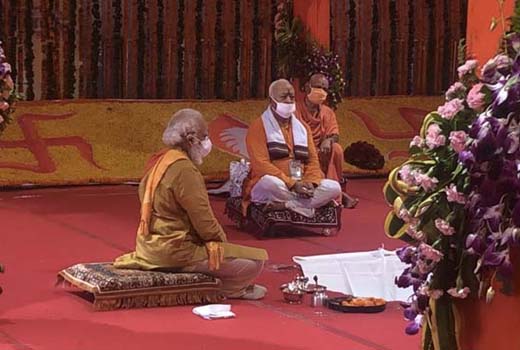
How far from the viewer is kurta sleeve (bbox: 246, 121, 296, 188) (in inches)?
328

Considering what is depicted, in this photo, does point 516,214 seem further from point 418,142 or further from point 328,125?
point 328,125

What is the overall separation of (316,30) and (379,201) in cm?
163

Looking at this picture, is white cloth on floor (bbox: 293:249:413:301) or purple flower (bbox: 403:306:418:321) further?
white cloth on floor (bbox: 293:249:413:301)

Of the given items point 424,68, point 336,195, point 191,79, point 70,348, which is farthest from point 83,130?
point 70,348

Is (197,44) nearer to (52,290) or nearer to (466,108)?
(52,290)

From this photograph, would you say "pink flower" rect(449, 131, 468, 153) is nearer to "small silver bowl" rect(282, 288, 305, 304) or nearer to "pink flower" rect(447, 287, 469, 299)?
"pink flower" rect(447, 287, 469, 299)

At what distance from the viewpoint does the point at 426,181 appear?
3117 millimetres

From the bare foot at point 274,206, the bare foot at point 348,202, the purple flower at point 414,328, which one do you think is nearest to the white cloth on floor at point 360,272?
the bare foot at point 274,206

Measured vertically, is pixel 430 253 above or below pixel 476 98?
below

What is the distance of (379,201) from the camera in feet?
33.4

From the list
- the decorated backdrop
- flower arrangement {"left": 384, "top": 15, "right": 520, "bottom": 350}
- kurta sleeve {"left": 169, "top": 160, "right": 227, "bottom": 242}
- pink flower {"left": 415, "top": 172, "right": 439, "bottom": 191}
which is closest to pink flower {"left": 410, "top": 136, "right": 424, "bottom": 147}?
flower arrangement {"left": 384, "top": 15, "right": 520, "bottom": 350}

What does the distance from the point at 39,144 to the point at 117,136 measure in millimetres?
828

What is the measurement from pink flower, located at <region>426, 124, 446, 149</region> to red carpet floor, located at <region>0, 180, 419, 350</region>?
2459 mm

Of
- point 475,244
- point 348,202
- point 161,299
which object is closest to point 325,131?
point 348,202
